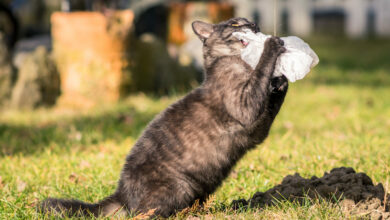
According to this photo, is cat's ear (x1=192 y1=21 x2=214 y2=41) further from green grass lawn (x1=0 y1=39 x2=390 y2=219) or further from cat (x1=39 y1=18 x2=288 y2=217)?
green grass lawn (x1=0 y1=39 x2=390 y2=219)

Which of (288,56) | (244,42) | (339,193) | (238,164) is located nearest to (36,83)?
(238,164)

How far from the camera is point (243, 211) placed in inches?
120

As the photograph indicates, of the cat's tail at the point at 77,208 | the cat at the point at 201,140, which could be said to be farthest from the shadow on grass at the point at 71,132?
the cat at the point at 201,140

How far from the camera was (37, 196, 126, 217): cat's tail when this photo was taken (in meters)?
3.00

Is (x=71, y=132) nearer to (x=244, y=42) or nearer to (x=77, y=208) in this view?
(x=77, y=208)

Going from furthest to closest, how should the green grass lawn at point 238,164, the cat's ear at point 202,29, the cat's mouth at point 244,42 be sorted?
the green grass lawn at point 238,164, the cat's ear at point 202,29, the cat's mouth at point 244,42

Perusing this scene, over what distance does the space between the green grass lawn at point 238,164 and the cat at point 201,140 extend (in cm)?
20

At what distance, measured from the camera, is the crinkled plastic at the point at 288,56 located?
2.90 meters

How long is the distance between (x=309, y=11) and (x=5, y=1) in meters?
9.98

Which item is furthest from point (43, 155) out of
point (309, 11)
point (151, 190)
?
point (309, 11)

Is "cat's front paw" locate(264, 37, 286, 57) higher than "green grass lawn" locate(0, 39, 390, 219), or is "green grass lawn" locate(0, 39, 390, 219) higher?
"cat's front paw" locate(264, 37, 286, 57)

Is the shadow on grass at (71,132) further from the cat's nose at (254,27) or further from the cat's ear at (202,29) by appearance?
the cat's nose at (254,27)

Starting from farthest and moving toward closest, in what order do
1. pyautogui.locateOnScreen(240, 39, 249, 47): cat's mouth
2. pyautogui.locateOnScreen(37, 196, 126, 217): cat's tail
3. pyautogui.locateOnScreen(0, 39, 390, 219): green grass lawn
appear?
pyautogui.locateOnScreen(0, 39, 390, 219): green grass lawn → pyautogui.locateOnScreen(240, 39, 249, 47): cat's mouth → pyautogui.locateOnScreen(37, 196, 126, 217): cat's tail

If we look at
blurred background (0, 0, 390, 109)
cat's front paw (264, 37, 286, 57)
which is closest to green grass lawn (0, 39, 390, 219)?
blurred background (0, 0, 390, 109)
